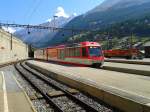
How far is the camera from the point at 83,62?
117 feet

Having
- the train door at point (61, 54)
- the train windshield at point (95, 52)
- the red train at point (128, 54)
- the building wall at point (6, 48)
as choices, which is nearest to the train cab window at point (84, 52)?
the train windshield at point (95, 52)

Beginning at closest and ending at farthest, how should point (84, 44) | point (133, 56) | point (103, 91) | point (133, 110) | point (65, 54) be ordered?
point (133, 110), point (103, 91), point (84, 44), point (65, 54), point (133, 56)

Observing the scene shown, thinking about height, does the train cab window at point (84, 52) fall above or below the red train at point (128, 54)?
above

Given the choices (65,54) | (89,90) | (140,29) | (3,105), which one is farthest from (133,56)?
(140,29)

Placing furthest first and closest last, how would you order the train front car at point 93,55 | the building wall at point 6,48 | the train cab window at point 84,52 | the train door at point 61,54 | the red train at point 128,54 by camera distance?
the red train at point 128,54, the building wall at point 6,48, the train door at point 61,54, the train cab window at point 84,52, the train front car at point 93,55

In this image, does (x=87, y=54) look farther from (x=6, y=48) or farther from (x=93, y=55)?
(x=6, y=48)

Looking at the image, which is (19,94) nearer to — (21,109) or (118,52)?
(21,109)

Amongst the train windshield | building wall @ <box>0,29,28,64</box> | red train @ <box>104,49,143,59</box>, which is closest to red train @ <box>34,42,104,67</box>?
the train windshield

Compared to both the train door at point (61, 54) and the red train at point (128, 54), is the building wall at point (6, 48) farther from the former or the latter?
the red train at point (128, 54)

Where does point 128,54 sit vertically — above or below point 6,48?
below

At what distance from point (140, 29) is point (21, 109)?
183m

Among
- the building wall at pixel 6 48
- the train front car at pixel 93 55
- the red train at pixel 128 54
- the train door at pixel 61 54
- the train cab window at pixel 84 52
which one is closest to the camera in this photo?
the train front car at pixel 93 55

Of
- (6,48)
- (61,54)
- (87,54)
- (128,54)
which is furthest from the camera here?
(6,48)

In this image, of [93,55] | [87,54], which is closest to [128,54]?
[93,55]
